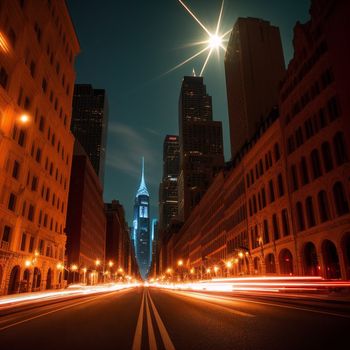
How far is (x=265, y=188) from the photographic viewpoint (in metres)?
47.6

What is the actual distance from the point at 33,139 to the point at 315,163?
36203 mm

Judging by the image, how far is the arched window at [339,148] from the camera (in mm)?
30922

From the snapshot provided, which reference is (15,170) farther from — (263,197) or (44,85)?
(263,197)

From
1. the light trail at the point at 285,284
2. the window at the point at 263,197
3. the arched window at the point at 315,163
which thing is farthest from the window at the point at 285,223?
the light trail at the point at 285,284

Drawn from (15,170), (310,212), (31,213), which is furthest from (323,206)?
(31,213)

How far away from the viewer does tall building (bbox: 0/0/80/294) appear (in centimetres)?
3388

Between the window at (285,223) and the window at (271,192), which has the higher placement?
the window at (271,192)

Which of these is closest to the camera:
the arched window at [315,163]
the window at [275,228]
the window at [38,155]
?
the arched window at [315,163]

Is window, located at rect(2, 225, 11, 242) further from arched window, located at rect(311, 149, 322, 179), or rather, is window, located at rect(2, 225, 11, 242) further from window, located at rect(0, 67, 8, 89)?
arched window, located at rect(311, 149, 322, 179)

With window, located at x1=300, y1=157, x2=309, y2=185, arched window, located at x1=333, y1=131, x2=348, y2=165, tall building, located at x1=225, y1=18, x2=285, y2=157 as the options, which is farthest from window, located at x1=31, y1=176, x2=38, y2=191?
tall building, located at x1=225, y1=18, x2=285, y2=157

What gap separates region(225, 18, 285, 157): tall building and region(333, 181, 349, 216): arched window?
102 meters

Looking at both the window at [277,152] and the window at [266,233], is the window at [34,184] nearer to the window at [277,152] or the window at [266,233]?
the window at [266,233]

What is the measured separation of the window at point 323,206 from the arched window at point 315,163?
2.39 m

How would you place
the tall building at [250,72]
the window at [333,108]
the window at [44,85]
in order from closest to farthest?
1. the window at [333,108]
2. the window at [44,85]
3. the tall building at [250,72]
